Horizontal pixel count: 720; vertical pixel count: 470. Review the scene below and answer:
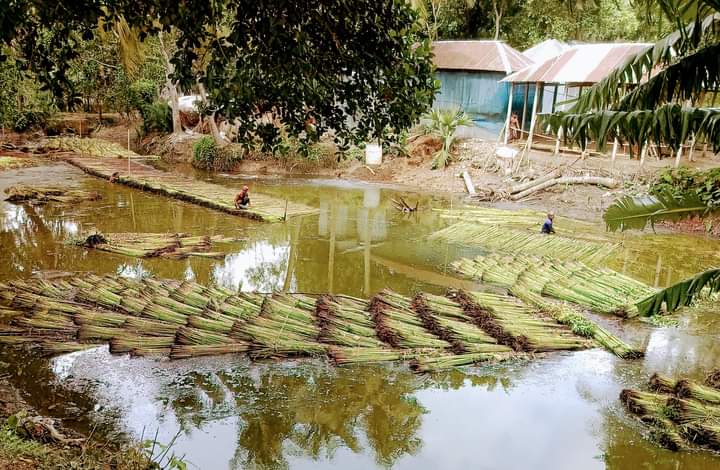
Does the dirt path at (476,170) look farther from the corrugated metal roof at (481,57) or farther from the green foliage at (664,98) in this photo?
the green foliage at (664,98)

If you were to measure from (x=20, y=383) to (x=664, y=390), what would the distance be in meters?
5.88

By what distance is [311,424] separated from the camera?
4.81 m

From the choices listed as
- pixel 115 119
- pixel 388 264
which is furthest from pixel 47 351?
pixel 115 119

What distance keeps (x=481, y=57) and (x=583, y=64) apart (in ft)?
15.1

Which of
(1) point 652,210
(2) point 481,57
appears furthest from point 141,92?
(1) point 652,210

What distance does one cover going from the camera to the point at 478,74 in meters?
18.2

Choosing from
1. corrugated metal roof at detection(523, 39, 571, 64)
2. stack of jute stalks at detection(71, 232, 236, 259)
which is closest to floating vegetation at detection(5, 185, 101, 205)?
stack of jute stalks at detection(71, 232, 236, 259)

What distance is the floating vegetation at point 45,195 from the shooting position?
41.9ft

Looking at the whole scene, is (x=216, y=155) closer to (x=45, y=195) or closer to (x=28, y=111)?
(x=45, y=195)

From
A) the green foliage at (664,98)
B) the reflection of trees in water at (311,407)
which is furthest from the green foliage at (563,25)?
the reflection of trees in water at (311,407)

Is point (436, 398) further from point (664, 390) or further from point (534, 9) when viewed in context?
point (534, 9)

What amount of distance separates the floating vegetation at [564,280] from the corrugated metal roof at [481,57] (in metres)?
9.90

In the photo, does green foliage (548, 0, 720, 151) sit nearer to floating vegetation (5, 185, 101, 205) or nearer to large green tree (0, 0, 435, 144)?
large green tree (0, 0, 435, 144)

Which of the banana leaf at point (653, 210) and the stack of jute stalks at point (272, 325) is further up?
the banana leaf at point (653, 210)
